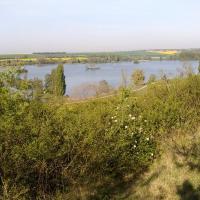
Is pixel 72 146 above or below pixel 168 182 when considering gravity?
above

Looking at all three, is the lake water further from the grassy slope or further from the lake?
the grassy slope

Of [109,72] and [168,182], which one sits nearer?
[168,182]

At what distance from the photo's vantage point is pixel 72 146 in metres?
5.73

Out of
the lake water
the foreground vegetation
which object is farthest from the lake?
the foreground vegetation

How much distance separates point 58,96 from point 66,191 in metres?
1.69

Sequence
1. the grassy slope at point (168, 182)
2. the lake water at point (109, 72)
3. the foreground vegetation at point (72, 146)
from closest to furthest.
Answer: the foreground vegetation at point (72, 146) < the grassy slope at point (168, 182) < the lake water at point (109, 72)

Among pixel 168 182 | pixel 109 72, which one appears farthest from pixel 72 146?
pixel 109 72

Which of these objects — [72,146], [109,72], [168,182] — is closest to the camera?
[168,182]

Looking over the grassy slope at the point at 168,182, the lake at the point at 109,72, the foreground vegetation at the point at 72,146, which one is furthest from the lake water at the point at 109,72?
the grassy slope at the point at 168,182

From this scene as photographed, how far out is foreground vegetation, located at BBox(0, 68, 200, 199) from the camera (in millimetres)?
4965

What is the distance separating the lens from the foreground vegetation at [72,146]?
4.96 m

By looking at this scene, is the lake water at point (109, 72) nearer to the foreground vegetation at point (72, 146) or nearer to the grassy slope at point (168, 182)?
the foreground vegetation at point (72, 146)

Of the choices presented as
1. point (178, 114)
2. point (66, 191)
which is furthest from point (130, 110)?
point (66, 191)

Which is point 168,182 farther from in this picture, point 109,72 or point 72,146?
point 109,72
